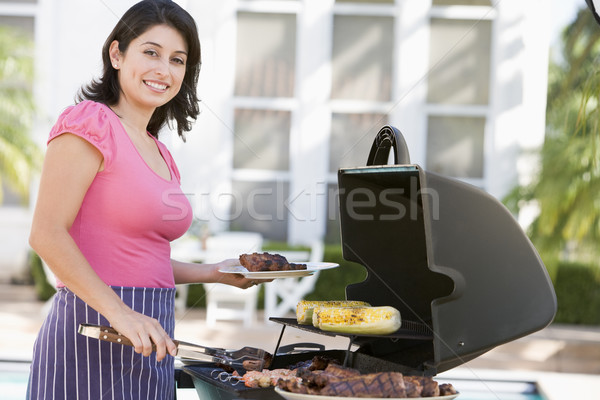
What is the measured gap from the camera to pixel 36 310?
7.73 m

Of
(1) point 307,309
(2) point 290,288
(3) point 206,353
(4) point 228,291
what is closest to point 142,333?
(3) point 206,353

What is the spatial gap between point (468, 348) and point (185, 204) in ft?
2.72

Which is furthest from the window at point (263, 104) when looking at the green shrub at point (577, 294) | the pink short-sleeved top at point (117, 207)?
the pink short-sleeved top at point (117, 207)

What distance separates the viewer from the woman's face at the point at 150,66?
6.14ft

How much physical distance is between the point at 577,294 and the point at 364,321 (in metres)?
7.20

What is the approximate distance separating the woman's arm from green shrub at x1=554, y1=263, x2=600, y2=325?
7.28 m

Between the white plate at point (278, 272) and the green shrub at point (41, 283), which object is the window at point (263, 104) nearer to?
the green shrub at point (41, 283)

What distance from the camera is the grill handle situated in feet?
5.92

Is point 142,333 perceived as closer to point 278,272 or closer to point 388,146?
point 278,272

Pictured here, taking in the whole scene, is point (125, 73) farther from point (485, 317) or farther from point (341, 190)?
point (485, 317)

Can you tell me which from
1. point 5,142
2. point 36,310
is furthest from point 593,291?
point 5,142

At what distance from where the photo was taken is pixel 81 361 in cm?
177

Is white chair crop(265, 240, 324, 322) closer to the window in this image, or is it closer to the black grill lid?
the window

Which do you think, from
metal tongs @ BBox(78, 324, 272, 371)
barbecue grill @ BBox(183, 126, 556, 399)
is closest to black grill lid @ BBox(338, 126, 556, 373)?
barbecue grill @ BBox(183, 126, 556, 399)
